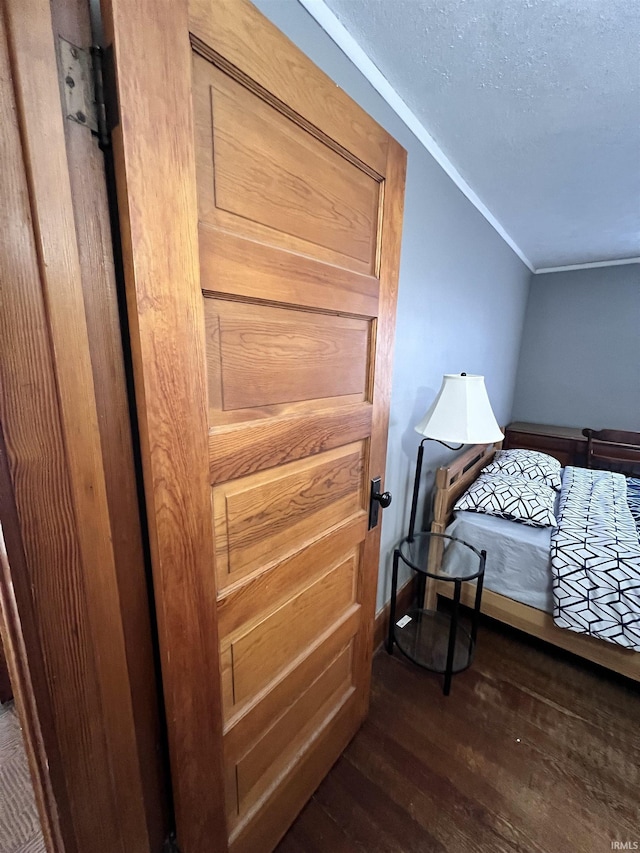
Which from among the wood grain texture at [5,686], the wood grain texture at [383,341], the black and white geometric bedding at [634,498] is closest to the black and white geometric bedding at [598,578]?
the black and white geometric bedding at [634,498]

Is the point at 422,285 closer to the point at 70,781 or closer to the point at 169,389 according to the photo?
the point at 169,389

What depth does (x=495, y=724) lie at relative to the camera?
1.33 m

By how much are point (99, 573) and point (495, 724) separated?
65.3 inches

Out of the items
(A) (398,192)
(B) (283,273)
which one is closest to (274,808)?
(B) (283,273)

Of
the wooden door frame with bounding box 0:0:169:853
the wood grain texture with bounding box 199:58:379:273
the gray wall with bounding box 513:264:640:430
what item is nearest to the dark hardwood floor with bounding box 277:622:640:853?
the wooden door frame with bounding box 0:0:169:853

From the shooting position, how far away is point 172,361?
1.77 ft

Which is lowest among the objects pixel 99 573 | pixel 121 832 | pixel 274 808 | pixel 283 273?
pixel 274 808

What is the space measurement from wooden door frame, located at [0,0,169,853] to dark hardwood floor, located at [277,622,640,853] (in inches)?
31.7

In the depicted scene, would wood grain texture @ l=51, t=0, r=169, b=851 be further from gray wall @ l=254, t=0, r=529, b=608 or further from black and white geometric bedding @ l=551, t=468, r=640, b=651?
black and white geometric bedding @ l=551, t=468, r=640, b=651

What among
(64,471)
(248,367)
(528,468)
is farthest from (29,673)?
(528,468)

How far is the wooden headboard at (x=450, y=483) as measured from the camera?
Answer: 176cm

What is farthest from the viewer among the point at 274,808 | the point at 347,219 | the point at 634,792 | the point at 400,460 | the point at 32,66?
the point at 400,460

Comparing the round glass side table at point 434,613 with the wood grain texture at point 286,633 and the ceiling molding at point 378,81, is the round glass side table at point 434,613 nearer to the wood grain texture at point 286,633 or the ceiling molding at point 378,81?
the wood grain texture at point 286,633

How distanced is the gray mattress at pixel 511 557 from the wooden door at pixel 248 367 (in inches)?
37.8
